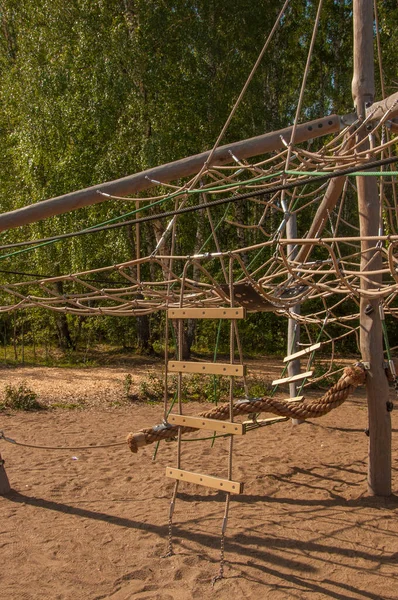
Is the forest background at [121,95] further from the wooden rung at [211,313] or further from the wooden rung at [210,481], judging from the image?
the wooden rung at [210,481]

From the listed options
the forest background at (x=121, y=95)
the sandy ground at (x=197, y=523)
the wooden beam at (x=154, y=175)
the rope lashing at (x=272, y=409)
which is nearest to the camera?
the sandy ground at (x=197, y=523)

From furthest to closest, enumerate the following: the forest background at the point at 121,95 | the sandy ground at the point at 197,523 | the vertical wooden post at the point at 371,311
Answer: the forest background at the point at 121,95 → the vertical wooden post at the point at 371,311 → the sandy ground at the point at 197,523

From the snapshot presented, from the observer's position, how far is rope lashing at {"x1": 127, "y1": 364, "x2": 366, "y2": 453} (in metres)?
3.52

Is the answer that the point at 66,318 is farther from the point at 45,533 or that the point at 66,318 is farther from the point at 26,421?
Result: the point at 45,533

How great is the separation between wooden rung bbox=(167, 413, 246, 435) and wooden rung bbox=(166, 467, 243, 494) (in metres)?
0.23

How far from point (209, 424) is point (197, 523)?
1013 mm

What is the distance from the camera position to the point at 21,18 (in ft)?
36.2

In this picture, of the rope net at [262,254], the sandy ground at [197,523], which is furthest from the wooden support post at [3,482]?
the rope net at [262,254]

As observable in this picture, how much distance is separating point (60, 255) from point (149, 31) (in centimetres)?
379

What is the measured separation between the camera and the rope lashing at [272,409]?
3523 millimetres

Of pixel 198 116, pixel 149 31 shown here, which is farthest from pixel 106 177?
pixel 149 31

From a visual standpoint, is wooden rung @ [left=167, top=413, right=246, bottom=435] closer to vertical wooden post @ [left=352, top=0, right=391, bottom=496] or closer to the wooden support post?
vertical wooden post @ [left=352, top=0, right=391, bottom=496]

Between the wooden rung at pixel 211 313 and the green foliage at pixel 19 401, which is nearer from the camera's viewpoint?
the wooden rung at pixel 211 313

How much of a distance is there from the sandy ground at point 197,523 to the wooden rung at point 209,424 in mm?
714
